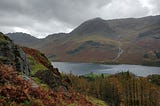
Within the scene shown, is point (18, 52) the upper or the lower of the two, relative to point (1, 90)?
upper

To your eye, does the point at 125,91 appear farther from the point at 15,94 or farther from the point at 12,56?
the point at 15,94

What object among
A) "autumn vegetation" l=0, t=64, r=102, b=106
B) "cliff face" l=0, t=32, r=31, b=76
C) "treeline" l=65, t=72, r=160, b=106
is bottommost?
"treeline" l=65, t=72, r=160, b=106

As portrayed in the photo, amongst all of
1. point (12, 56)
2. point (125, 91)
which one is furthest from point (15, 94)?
point (125, 91)

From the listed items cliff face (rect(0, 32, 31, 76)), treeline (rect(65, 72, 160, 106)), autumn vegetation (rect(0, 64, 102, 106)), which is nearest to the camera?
autumn vegetation (rect(0, 64, 102, 106))

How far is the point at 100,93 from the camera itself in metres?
133

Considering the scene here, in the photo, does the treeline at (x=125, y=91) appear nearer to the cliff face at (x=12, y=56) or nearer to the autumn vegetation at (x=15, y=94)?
the cliff face at (x=12, y=56)

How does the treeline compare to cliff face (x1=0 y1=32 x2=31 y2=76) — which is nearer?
cliff face (x1=0 y1=32 x2=31 y2=76)

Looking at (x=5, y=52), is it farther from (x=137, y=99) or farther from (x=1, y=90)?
(x=137, y=99)

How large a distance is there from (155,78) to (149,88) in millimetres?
47563

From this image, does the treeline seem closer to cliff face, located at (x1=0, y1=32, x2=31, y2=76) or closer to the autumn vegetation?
cliff face, located at (x1=0, y1=32, x2=31, y2=76)

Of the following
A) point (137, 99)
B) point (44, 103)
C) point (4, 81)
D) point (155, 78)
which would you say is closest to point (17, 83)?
point (4, 81)

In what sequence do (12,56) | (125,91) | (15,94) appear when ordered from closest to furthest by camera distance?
(15,94) < (12,56) < (125,91)

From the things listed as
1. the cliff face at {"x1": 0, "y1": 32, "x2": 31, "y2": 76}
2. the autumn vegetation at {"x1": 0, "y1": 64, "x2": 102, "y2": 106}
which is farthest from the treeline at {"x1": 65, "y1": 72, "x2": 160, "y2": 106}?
the autumn vegetation at {"x1": 0, "y1": 64, "x2": 102, "y2": 106}

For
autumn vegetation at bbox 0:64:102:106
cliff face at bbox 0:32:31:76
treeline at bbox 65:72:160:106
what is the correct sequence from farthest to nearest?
treeline at bbox 65:72:160:106
cliff face at bbox 0:32:31:76
autumn vegetation at bbox 0:64:102:106
